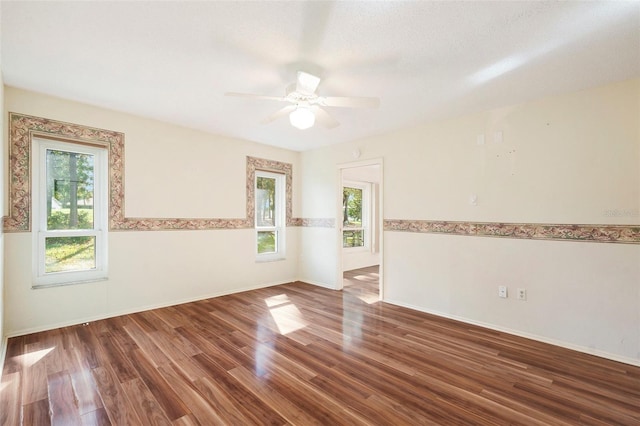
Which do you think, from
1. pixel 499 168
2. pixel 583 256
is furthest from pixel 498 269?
pixel 499 168

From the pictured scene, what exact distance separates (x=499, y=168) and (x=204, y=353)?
351 cm

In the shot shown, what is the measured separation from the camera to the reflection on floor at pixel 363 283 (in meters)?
4.50

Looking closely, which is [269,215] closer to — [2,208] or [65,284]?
[65,284]

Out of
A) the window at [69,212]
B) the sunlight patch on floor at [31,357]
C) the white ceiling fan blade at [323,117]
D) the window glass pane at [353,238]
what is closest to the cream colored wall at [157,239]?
the window at [69,212]

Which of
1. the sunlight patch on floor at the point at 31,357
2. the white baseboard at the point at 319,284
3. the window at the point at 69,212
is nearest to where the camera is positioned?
the sunlight patch on floor at the point at 31,357

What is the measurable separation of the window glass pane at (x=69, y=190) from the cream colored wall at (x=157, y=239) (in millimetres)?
336

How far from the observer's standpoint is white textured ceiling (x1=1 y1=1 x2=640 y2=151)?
1756mm

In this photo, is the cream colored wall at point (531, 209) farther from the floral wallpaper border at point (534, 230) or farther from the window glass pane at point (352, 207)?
the window glass pane at point (352, 207)

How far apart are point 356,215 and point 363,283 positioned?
1995mm

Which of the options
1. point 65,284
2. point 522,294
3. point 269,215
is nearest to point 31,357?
point 65,284

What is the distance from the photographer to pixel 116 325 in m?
3.24

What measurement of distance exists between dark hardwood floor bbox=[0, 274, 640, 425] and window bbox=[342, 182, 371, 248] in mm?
3389

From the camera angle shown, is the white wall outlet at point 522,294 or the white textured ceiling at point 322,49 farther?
the white wall outlet at point 522,294

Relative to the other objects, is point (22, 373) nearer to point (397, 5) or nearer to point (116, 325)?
point (116, 325)
